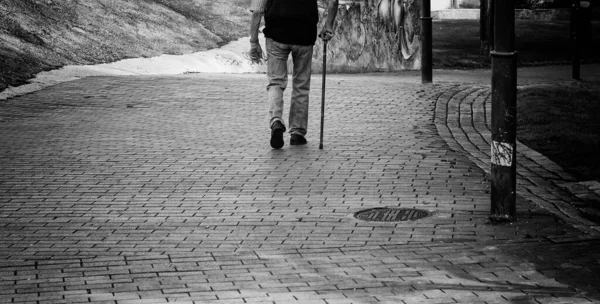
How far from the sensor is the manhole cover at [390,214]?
797cm

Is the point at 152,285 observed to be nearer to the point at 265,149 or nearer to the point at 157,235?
the point at 157,235

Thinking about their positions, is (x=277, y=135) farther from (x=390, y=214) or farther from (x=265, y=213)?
(x=390, y=214)

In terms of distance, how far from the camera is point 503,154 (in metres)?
7.82

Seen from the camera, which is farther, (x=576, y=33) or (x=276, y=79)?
(x=576, y=33)

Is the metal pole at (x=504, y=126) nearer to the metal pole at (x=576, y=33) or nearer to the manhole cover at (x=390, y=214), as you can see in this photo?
the manhole cover at (x=390, y=214)

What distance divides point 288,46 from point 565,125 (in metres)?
3.26

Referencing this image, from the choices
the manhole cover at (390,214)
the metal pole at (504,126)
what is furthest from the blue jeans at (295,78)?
the metal pole at (504,126)

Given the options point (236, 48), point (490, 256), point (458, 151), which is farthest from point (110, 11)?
point (490, 256)

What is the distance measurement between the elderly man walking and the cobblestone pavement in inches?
10.2

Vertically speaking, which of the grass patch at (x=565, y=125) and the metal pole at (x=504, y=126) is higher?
the metal pole at (x=504, y=126)

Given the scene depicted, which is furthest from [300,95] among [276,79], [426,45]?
[426,45]

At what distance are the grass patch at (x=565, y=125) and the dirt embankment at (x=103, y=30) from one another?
679 cm

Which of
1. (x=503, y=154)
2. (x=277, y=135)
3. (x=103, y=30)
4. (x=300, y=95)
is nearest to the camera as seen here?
(x=503, y=154)

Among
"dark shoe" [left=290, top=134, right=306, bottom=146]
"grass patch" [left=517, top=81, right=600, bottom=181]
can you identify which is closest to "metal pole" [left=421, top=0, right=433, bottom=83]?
"grass patch" [left=517, top=81, right=600, bottom=181]
